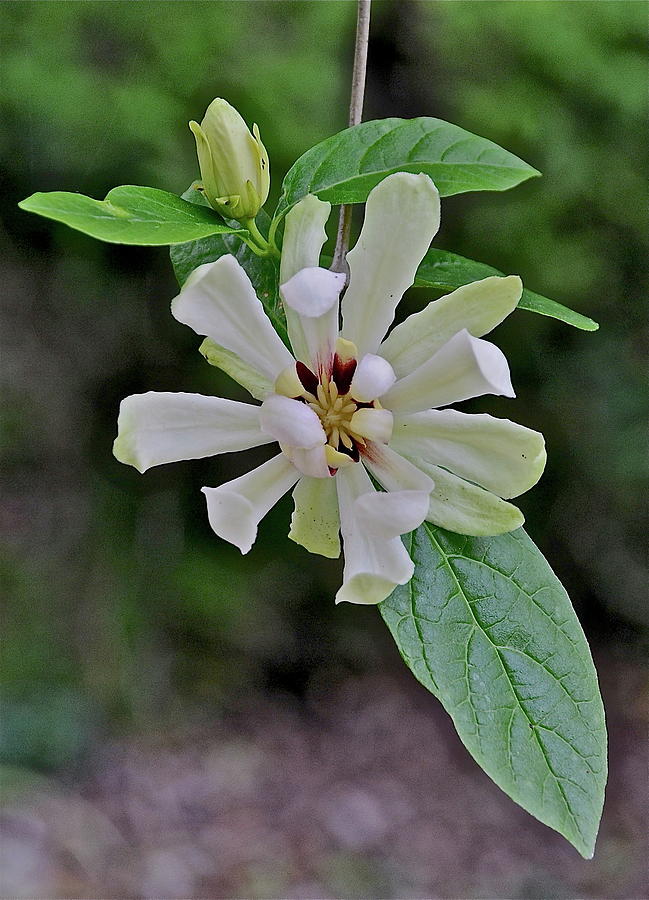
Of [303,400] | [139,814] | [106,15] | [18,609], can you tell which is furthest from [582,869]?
[106,15]

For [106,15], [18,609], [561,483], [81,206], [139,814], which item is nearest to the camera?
[81,206]

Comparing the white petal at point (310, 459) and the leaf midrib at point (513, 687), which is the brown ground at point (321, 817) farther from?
the white petal at point (310, 459)

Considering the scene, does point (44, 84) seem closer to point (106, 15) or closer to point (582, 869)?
point (106, 15)

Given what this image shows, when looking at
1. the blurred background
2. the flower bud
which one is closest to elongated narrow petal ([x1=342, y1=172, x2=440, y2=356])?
the flower bud

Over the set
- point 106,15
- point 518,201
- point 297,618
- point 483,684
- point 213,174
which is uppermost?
point 213,174

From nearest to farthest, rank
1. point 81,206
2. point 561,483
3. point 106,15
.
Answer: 1. point 81,206
2. point 106,15
3. point 561,483

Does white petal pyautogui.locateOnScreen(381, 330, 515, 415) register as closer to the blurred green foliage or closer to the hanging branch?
the hanging branch

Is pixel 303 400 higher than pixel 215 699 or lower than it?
higher
